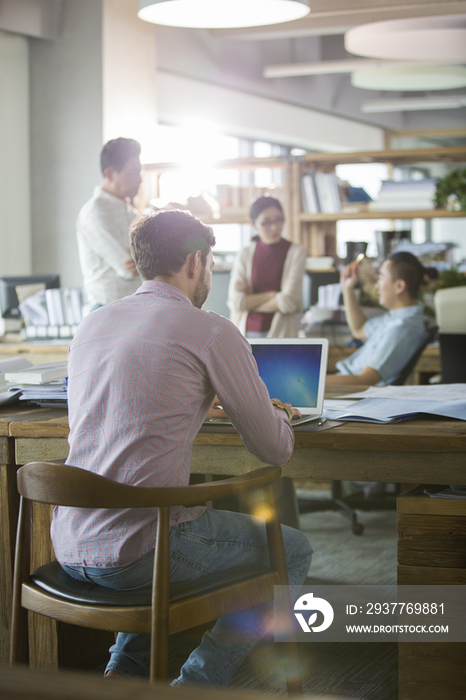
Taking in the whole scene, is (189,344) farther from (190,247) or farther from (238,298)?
(238,298)

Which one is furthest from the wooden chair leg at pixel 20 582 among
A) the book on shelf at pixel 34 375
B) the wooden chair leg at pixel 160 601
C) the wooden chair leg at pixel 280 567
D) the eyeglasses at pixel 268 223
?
the eyeglasses at pixel 268 223

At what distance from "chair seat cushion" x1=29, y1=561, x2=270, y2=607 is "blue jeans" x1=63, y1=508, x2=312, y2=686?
23 millimetres

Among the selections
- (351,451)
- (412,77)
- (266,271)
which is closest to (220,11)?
(266,271)

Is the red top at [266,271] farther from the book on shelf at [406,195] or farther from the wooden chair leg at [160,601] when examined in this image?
the wooden chair leg at [160,601]

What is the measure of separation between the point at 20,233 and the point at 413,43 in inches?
128

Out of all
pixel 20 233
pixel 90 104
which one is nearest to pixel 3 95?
pixel 90 104

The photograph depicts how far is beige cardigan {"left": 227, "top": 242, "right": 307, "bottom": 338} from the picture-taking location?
381cm

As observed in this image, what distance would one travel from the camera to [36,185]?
226 inches

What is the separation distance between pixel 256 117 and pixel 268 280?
5.13m

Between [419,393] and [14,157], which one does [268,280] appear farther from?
[14,157]

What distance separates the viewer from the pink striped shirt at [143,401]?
1.37 m

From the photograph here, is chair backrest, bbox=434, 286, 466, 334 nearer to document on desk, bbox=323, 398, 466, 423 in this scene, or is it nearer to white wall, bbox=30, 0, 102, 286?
Result: document on desk, bbox=323, 398, 466, 423

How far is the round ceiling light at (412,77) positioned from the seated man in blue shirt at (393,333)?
4499 millimetres

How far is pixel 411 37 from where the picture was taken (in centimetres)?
523
